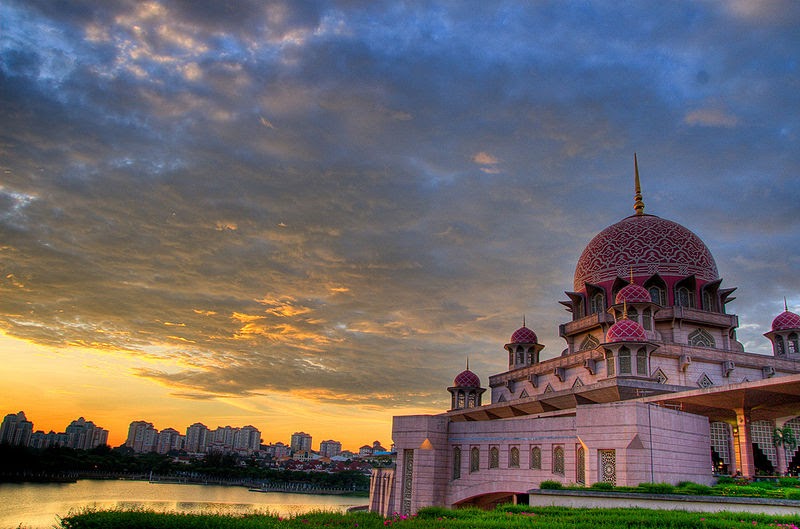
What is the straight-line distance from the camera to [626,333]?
25000 mm

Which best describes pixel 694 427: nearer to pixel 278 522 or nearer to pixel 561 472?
pixel 561 472

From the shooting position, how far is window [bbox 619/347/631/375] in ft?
81.3

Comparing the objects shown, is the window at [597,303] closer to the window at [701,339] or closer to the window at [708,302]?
the window at [701,339]

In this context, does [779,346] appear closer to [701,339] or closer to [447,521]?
[701,339]

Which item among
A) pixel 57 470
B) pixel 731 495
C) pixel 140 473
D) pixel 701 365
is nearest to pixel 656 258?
pixel 701 365

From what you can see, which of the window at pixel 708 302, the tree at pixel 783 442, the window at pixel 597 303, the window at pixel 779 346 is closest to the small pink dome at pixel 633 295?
the window at pixel 597 303

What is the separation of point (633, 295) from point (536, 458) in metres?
11.1

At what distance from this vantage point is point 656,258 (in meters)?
30.2

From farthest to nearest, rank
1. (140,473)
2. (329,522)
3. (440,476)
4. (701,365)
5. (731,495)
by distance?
(140,473)
(701,365)
(440,476)
(731,495)
(329,522)

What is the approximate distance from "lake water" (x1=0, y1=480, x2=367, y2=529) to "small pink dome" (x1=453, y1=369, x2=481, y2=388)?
11.0 meters

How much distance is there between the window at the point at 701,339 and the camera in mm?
28109

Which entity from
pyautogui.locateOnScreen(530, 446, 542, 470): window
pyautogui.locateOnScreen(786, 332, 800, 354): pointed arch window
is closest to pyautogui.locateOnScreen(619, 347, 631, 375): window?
pyautogui.locateOnScreen(530, 446, 542, 470): window

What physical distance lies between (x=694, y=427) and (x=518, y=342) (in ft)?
55.6

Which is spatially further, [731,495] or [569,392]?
[569,392]
